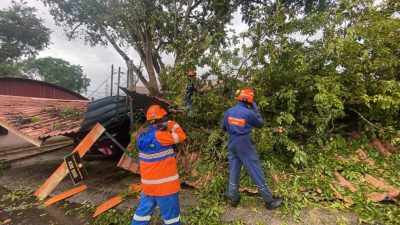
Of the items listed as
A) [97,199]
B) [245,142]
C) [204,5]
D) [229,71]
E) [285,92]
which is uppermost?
[204,5]

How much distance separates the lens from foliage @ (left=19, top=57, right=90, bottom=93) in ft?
108

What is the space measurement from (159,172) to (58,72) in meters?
36.0

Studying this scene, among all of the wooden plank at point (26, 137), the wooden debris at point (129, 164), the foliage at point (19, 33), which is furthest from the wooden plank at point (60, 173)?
the foliage at point (19, 33)

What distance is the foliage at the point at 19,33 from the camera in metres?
25.0

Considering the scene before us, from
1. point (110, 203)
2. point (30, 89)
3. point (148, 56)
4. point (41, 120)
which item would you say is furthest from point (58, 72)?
point (110, 203)

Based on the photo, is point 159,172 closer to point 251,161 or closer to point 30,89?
point 251,161

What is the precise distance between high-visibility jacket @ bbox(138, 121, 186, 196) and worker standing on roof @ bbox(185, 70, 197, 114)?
2.25 m

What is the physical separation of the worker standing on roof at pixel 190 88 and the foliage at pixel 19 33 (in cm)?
2612

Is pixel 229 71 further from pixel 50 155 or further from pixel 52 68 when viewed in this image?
pixel 52 68

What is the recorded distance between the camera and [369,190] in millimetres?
4254

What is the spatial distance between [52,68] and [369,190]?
1476 inches

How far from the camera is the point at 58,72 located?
34.5 meters

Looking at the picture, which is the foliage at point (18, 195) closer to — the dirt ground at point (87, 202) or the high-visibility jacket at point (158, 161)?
the dirt ground at point (87, 202)

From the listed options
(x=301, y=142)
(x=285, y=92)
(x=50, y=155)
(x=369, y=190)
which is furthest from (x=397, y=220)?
(x=50, y=155)
